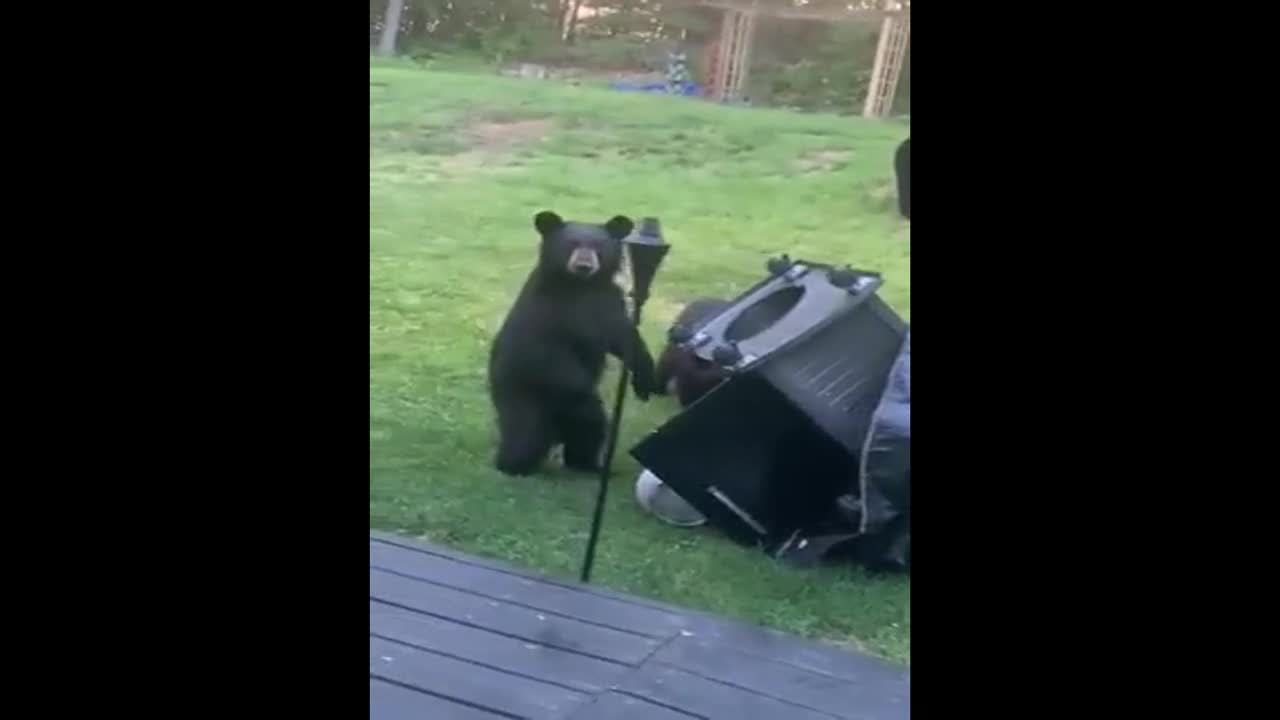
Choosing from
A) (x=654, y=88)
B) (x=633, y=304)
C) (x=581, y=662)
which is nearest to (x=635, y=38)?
(x=654, y=88)

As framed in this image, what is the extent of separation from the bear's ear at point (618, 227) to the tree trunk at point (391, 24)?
0.46 meters

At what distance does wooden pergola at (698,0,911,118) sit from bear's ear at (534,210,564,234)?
347 mm

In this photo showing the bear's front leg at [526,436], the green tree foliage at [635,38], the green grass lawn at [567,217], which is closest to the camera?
the green tree foliage at [635,38]

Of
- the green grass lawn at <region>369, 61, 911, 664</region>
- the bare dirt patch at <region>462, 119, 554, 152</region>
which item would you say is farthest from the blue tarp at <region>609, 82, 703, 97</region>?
the bare dirt patch at <region>462, 119, 554, 152</region>

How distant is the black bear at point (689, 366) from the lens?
1937mm

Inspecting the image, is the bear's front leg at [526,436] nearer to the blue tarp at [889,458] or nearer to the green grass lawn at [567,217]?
the green grass lawn at [567,217]

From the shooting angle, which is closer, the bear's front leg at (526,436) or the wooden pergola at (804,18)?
the wooden pergola at (804,18)

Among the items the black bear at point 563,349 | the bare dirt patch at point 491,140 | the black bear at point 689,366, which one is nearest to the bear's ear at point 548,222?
the black bear at point 563,349

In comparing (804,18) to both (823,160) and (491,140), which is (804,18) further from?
(491,140)

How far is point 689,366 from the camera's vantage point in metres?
1.98
